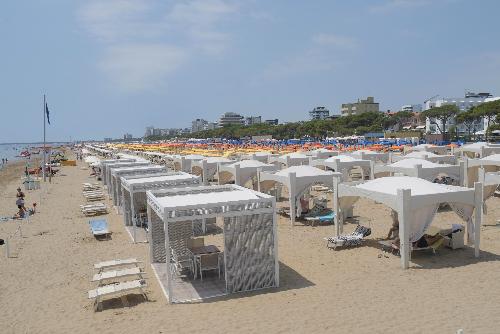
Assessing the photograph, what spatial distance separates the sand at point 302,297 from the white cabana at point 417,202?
0.62 metres

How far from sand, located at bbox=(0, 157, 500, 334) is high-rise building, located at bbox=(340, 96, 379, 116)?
127 meters

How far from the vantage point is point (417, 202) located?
9.04 meters

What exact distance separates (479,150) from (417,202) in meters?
21.1

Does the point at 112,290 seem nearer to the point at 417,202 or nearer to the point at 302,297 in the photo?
the point at 302,297

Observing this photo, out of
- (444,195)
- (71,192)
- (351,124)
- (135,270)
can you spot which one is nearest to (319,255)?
Result: (444,195)

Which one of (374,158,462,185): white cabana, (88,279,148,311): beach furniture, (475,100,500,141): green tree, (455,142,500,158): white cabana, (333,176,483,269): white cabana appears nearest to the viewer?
(88,279,148,311): beach furniture

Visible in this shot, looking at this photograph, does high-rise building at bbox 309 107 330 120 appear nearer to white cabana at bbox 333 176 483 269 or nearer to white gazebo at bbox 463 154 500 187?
white gazebo at bbox 463 154 500 187

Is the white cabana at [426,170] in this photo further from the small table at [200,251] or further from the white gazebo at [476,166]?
the small table at [200,251]

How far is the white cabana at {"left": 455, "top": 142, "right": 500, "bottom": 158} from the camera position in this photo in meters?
25.7

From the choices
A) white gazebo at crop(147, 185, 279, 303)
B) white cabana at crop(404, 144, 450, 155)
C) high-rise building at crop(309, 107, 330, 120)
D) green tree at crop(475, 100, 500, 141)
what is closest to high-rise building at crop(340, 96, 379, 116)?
high-rise building at crop(309, 107, 330, 120)

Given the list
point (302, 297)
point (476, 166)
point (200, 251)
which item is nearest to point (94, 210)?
point (200, 251)

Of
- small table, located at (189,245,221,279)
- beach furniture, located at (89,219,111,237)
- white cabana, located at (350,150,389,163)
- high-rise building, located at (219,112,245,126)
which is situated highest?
high-rise building, located at (219,112,245,126)

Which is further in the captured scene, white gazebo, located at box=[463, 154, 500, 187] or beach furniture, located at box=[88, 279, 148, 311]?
white gazebo, located at box=[463, 154, 500, 187]

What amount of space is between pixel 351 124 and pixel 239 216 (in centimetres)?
7685
